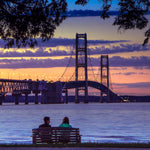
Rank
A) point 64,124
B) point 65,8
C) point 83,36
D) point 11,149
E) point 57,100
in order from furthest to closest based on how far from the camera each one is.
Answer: point 57,100 → point 83,36 → point 64,124 → point 65,8 → point 11,149

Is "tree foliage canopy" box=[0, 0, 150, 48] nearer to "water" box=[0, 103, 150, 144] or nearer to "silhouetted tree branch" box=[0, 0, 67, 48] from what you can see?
"silhouetted tree branch" box=[0, 0, 67, 48]

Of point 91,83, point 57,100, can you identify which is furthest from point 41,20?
→ point 57,100

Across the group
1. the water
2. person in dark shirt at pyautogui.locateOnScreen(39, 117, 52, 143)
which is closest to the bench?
person in dark shirt at pyautogui.locateOnScreen(39, 117, 52, 143)

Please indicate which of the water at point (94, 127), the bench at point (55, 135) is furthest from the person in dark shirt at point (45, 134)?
the water at point (94, 127)

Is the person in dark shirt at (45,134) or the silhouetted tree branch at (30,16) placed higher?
the silhouetted tree branch at (30,16)

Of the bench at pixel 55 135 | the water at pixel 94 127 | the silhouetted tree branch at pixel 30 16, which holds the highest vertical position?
the silhouetted tree branch at pixel 30 16

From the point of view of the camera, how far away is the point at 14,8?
40.0 ft

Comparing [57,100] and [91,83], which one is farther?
[57,100]

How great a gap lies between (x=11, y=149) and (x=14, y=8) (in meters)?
3.76

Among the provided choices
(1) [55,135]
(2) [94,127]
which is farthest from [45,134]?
(2) [94,127]

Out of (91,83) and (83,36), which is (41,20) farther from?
(83,36)

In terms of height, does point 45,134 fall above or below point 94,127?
above

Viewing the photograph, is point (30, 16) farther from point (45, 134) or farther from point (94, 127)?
point (94, 127)

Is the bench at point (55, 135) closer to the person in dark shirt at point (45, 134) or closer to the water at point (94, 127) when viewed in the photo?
the person in dark shirt at point (45, 134)
